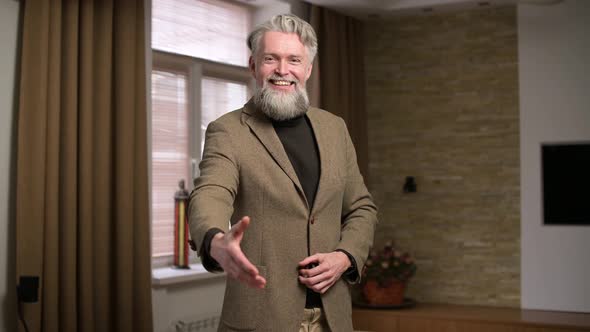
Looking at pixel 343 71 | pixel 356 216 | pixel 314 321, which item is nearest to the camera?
pixel 314 321

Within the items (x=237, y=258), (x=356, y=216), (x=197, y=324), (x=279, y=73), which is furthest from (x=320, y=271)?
(x=197, y=324)

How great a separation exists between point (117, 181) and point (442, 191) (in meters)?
2.57

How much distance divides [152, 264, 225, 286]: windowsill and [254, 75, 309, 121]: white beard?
2267mm

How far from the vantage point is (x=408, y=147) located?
5043 millimetres

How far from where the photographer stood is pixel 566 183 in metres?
4.61

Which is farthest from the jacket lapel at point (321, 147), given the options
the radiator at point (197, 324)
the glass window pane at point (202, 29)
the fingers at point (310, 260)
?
the glass window pane at point (202, 29)

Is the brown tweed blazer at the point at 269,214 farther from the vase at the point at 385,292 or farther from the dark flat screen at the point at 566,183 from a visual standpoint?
the dark flat screen at the point at 566,183

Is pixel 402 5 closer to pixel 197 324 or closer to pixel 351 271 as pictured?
pixel 197 324

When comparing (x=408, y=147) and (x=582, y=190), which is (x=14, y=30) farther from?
(x=582, y=190)

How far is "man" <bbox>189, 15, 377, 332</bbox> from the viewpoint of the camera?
1492 millimetres

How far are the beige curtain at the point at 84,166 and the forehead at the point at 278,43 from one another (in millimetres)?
1644

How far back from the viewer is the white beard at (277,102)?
161cm

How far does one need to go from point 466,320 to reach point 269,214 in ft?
10.2

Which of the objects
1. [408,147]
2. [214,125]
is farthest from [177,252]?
[214,125]
